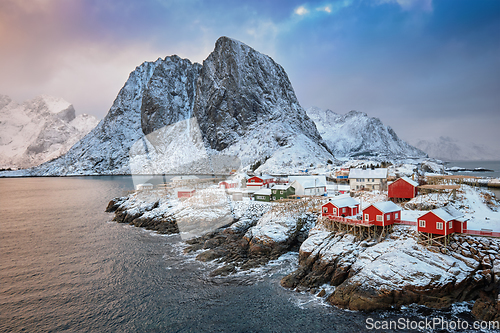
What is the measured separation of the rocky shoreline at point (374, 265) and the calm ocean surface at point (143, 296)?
1112mm

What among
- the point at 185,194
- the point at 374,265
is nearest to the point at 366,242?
the point at 374,265

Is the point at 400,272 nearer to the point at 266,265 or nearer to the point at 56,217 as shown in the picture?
the point at 266,265

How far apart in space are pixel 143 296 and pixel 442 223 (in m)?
27.9

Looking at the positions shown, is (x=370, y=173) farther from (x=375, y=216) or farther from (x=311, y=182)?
(x=375, y=216)

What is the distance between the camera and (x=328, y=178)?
88.6m

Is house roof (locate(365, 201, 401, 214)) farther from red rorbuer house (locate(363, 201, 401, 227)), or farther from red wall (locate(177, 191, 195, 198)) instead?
red wall (locate(177, 191, 195, 198))

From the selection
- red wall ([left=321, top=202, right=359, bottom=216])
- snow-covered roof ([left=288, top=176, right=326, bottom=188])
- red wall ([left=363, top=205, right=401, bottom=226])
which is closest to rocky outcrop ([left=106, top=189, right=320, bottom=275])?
red wall ([left=321, top=202, right=359, bottom=216])

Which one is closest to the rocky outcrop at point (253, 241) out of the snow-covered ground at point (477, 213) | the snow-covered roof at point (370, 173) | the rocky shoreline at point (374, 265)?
the rocky shoreline at point (374, 265)

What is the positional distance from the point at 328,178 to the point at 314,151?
5886cm

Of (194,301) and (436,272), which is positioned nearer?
(436,272)

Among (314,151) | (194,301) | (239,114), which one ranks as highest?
(239,114)

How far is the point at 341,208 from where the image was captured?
105 feet

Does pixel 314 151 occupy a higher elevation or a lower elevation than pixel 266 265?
higher

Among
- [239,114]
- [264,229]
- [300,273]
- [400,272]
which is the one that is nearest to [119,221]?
[264,229]
